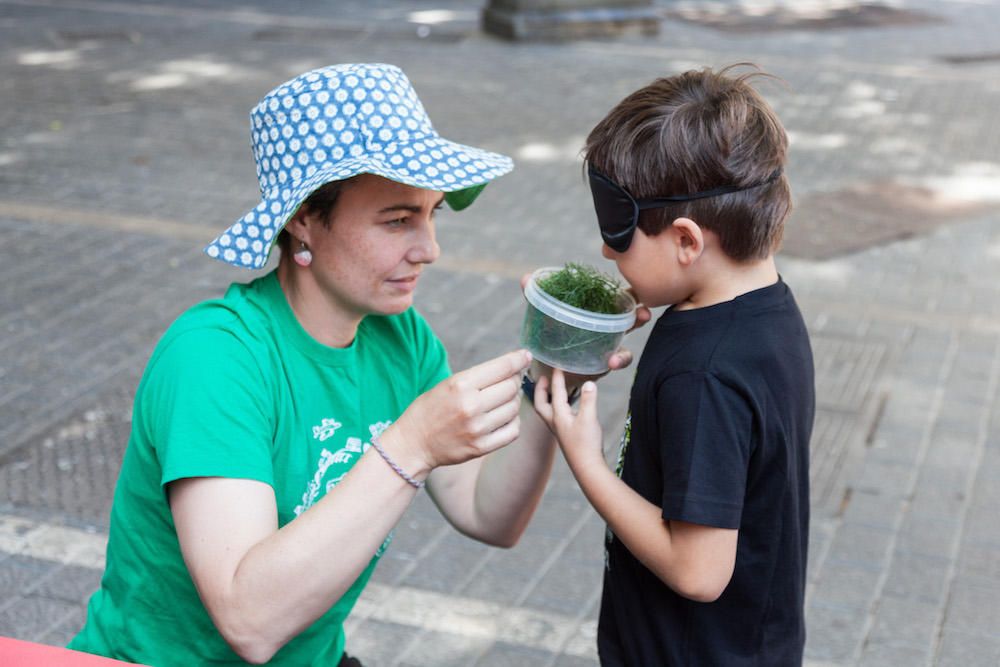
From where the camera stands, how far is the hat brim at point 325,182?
6.64ft

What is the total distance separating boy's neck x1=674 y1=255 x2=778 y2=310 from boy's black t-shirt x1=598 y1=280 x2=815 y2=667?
0.8 inches

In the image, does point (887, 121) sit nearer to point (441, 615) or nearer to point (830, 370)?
point (830, 370)

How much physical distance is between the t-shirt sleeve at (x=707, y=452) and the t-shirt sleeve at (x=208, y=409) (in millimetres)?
680

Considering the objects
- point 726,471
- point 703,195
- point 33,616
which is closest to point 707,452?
point 726,471

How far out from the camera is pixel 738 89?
6.50 ft

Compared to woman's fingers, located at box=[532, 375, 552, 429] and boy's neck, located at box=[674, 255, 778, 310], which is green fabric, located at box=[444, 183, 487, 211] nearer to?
woman's fingers, located at box=[532, 375, 552, 429]

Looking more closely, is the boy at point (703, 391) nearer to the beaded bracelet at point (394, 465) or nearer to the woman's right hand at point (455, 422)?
the woman's right hand at point (455, 422)

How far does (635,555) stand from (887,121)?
845cm

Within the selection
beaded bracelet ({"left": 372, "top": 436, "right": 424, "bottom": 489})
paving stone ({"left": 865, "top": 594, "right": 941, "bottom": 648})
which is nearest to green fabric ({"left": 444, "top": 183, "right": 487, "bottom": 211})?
beaded bracelet ({"left": 372, "top": 436, "right": 424, "bottom": 489})

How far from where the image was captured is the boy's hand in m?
1.99

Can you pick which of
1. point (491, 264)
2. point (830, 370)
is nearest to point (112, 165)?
point (491, 264)

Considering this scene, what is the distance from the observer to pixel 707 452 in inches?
74.0

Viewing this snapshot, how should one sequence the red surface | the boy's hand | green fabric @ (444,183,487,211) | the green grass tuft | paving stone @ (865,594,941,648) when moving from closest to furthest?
the red surface, the boy's hand, the green grass tuft, green fabric @ (444,183,487,211), paving stone @ (865,594,941,648)

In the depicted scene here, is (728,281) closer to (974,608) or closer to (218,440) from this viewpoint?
(218,440)
